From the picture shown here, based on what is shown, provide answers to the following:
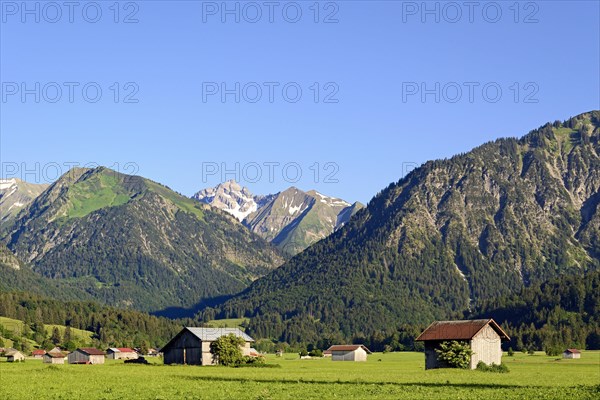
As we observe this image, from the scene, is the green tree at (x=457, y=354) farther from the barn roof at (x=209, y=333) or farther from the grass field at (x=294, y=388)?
the barn roof at (x=209, y=333)

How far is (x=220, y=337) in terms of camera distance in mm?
156750

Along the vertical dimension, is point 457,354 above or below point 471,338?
below

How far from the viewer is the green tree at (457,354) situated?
119250 mm

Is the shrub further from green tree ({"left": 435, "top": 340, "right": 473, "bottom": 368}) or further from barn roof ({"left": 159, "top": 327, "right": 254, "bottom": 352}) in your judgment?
barn roof ({"left": 159, "top": 327, "right": 254, "bottom": 352})

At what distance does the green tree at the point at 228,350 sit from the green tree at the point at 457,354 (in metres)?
40.5

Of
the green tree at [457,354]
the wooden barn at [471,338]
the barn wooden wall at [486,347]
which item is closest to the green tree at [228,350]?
the wooden barn at [471,338]

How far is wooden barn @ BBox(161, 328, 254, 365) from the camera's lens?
160250mm

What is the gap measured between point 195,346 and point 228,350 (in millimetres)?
11855

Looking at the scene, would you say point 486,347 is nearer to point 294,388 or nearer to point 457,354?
point 457,354

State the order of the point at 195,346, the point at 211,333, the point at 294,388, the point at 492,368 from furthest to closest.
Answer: the point at 211,333 → the point at 195,346 → the point at 492,368 → the point at 294,388

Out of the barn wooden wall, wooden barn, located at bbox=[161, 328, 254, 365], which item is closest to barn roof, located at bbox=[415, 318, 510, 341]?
the barn wooden wall

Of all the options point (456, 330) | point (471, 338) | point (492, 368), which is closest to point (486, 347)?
point (471, 338)

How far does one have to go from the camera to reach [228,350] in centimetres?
15300

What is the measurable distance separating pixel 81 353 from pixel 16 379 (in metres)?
106
